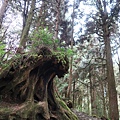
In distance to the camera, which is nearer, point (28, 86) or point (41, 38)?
point (28, 86)

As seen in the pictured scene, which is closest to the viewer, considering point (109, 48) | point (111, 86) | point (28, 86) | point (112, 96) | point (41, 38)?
point (28, 86)

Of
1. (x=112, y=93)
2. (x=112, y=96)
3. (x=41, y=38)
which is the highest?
(x=41, y=38)

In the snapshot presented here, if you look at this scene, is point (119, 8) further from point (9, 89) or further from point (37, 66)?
point (9, 89)

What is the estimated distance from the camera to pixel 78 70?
15.1m

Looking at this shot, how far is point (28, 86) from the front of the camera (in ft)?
19.4

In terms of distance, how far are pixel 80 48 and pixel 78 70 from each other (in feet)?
10.8

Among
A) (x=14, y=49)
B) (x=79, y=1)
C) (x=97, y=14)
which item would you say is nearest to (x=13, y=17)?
(x=79, y=1)

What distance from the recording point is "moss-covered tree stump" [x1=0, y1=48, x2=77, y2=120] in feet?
17.3

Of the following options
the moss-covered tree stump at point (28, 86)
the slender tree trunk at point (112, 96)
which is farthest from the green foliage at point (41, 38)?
the slender tree trunk at point (112, 96)

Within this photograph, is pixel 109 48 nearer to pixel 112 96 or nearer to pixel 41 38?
pixel 112 96

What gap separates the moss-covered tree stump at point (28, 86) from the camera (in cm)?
527

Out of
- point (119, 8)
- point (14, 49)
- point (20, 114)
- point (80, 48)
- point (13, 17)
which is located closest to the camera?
point (20, 114)

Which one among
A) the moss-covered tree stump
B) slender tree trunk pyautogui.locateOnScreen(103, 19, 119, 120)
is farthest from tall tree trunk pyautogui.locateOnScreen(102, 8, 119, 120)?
the moss-covered tree stump

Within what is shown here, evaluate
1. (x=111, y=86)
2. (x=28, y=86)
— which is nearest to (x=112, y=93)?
(x=111, y=86)
